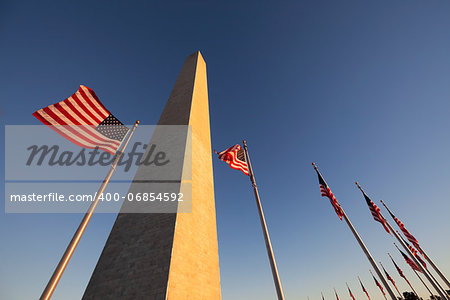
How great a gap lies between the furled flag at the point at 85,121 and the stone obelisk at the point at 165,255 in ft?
13.4

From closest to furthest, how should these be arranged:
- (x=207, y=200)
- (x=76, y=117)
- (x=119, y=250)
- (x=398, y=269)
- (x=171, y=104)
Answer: (x=76, y=117)
(x=119, y=250)
(x=207, y=200)
(x=171, y=104)
(x=398, y=269)

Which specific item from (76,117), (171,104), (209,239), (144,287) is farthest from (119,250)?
(171,104)

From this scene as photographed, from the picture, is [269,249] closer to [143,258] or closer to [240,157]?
[240,157]

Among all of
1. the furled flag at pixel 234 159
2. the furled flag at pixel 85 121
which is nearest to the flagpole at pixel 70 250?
the furled flag at pixel 85 121

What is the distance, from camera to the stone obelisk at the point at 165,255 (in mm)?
6938

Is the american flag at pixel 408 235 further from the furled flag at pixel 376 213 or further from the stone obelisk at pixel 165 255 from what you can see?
the stone obelisk at pixel 165 255

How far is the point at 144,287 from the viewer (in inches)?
268

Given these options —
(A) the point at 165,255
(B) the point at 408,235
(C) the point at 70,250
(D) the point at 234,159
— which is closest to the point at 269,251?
(D) the point at 234,159

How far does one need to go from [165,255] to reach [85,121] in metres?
5.27

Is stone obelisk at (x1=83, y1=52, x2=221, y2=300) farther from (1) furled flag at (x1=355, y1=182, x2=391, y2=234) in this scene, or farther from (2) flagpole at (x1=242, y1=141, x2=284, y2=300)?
(1) furled flag at (x1=355, y1=182, x2=391, y2=234)

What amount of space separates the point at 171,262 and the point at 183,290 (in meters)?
1.09

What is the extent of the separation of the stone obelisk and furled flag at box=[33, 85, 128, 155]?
410cm

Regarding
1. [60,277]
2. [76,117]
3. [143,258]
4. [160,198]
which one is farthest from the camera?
[160,198]

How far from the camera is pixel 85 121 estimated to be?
→ 589cm
